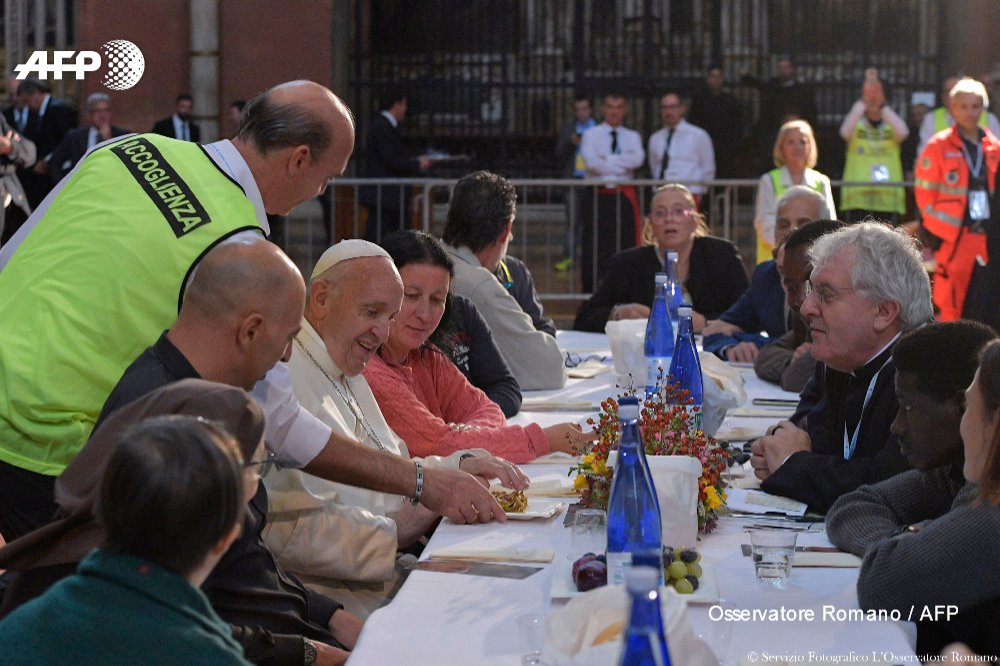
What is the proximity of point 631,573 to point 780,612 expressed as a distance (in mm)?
1079

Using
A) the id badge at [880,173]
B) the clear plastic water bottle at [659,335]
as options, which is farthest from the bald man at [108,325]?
the id badge at [880,173]

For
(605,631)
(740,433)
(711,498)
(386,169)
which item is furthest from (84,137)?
(605,631)

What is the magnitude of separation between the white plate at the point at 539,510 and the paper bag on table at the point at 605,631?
1096 mm

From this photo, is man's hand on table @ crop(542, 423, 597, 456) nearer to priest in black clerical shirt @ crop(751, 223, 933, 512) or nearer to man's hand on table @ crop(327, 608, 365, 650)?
priest in black clerical shirt @ crop(751, 223, 933, 512)

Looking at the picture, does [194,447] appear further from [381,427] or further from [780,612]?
[381,427]

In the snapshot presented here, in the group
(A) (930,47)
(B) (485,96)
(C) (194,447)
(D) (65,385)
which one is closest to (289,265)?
(D) (65,385)

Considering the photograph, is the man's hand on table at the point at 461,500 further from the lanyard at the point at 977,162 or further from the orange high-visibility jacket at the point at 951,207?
the lanyard at the point at 977,162

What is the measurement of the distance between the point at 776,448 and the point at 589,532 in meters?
0.95

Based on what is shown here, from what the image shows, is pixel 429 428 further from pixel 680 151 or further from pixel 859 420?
pixel 680 151

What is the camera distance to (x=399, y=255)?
4293 millimetres

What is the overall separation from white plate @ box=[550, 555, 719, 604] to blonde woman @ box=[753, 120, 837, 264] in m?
6.82

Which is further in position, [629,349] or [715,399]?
[629,349]

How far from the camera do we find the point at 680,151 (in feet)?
41.3

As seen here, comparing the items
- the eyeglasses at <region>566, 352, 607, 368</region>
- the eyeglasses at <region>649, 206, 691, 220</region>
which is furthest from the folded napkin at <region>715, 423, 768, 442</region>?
the eyeglasses at <region>649, 206, 691, 220</region>
